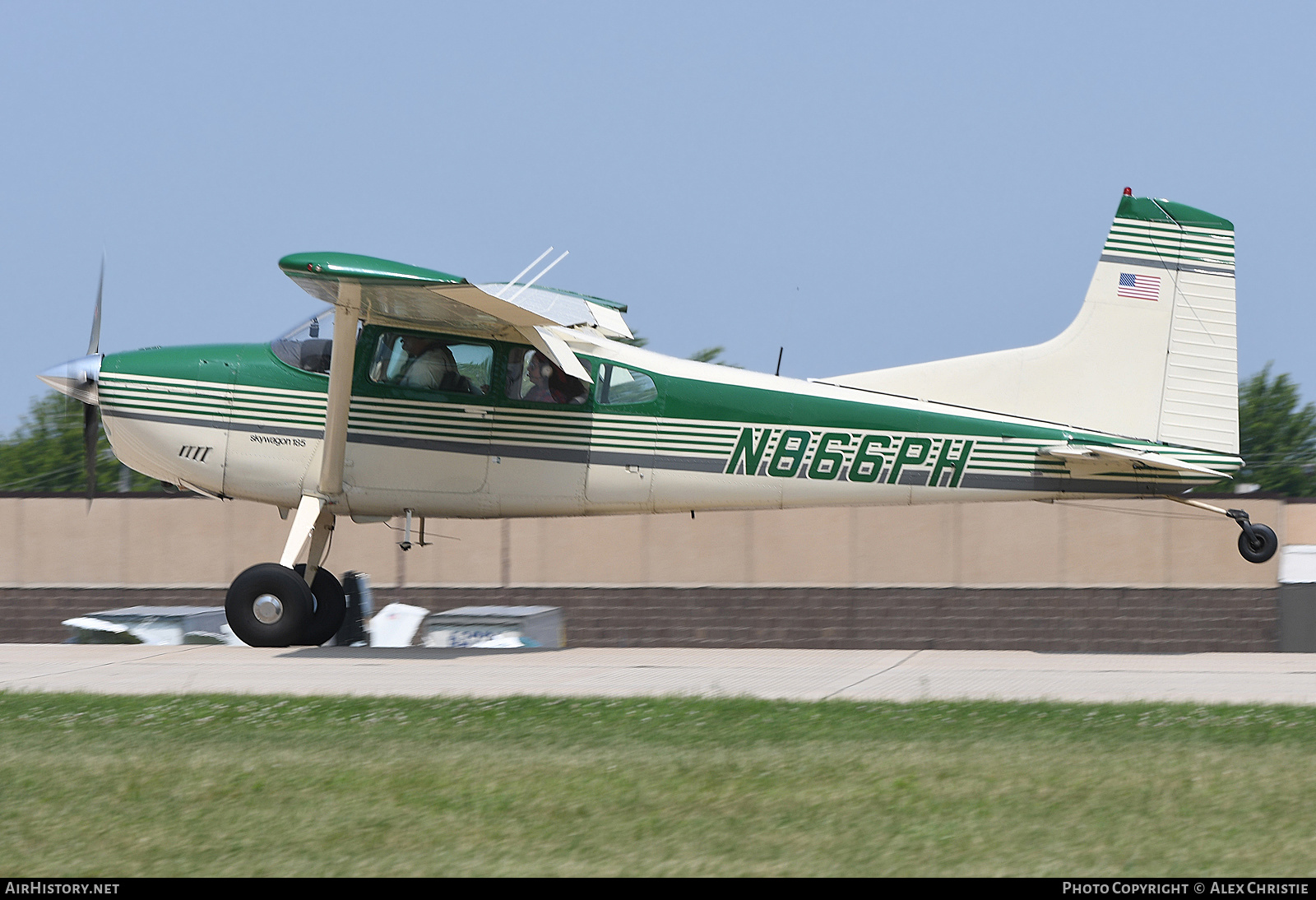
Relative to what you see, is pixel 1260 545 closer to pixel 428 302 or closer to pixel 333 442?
pixel 428 302

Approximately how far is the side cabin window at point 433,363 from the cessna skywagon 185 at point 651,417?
0.06 ft

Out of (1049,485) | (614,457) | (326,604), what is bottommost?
(326,604)

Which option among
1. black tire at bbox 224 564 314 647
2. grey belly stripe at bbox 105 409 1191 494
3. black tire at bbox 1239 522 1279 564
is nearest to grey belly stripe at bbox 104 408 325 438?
grey belly stripe at bbox 105 409 1191 494

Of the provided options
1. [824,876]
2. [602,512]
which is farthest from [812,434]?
[824,876]

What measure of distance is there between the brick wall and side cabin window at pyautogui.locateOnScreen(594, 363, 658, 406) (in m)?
7.61

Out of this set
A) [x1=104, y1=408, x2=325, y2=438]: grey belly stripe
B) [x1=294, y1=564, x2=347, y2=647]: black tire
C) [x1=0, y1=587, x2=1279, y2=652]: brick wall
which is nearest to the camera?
[x1=104, y1=408, x2=325, y2=438]: grey belly stripe

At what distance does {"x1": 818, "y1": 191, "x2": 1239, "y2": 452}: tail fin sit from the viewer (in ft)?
38.7

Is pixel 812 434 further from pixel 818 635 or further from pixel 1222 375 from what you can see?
pixel 818 635

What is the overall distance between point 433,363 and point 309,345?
1.27 metres

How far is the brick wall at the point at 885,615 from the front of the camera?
736 inches

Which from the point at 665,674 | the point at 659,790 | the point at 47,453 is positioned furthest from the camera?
the point at 47,453

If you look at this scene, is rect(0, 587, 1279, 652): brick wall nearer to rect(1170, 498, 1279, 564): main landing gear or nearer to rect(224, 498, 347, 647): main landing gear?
rect(1170, 498, 1279, 564): main landing gear

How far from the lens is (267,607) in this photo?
1187cm

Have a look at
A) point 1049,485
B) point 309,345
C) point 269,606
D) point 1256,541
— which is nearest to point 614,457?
point 309,345
